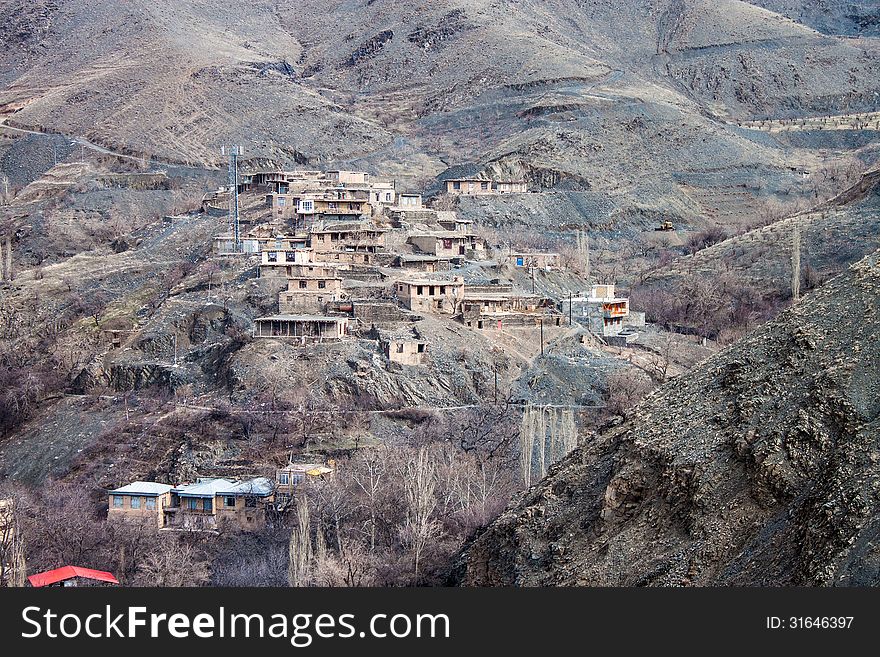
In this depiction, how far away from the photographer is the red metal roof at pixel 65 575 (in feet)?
126

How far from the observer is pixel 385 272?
7000 cm

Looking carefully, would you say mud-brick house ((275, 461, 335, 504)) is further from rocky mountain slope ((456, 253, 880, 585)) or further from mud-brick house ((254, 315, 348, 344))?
rocky mountain slope ((456, 253, 880, 585))

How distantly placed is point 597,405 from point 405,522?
1625 cm

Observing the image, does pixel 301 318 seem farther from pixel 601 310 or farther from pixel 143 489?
pixel 601 310

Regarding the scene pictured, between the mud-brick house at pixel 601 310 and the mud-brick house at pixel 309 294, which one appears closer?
the mud-brick house at pixel 309 294

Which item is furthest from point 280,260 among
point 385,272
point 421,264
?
point 421,264

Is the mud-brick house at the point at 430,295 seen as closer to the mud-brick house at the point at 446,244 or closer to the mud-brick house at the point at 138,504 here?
the mud-brick house at the point at 446,244

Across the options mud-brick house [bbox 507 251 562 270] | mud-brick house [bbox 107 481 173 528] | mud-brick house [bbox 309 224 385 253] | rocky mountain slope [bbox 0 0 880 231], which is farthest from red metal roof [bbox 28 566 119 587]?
rocky mountain slope [bbox 0 0 880 231]

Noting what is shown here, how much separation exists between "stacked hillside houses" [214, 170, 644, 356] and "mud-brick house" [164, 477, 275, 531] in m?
10.9

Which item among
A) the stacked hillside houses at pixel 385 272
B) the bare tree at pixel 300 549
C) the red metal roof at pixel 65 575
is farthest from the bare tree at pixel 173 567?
the stacked hillside houses at pixel 385 272

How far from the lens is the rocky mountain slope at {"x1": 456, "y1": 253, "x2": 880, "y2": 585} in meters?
21.7

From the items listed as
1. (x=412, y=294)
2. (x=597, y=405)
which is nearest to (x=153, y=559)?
(x=597, y=405)

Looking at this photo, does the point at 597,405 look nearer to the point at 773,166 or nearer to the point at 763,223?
the point at 763,223

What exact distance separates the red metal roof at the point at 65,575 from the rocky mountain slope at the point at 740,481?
44.7 ft
